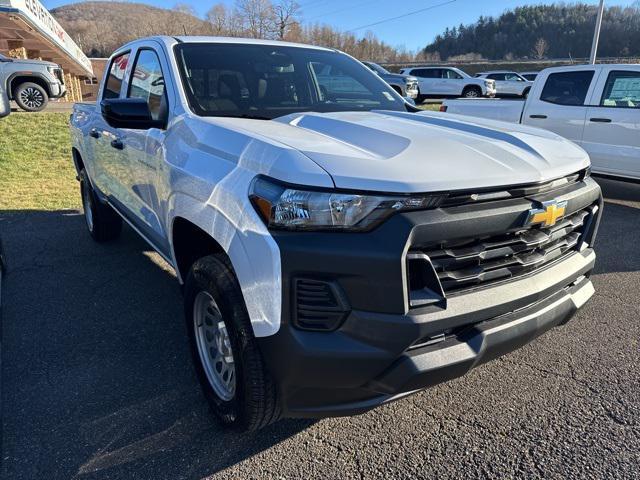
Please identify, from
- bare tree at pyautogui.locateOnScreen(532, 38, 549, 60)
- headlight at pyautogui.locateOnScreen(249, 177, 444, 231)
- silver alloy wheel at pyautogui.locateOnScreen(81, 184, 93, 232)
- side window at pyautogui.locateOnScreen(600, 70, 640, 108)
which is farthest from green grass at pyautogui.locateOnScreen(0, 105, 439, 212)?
bare tree at pyautogui.locateOnScreen(532, 38, 549, 60)

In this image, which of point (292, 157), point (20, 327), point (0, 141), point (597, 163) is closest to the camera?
point (292, 157)

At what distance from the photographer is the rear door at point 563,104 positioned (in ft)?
24.3

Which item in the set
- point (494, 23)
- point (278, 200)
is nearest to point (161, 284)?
point (278, 200)

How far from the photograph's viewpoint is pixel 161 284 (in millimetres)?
4332

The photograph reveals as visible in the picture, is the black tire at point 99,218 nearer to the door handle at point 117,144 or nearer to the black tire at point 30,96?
the door handle at point 117,144

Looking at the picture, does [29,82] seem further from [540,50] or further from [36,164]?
[540,50]

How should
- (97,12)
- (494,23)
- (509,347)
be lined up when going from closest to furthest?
(509,347), (97,12), (494,23)

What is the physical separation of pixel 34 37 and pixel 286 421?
22677 millimetres

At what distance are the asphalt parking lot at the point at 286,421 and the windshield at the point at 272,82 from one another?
1.62 m

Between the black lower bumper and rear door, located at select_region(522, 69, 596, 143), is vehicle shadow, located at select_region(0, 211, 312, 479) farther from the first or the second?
rear door, located at select_region(522, 69, 596, 143)

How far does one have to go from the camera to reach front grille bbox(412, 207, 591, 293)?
1933mm

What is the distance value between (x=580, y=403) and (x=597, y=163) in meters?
5.58

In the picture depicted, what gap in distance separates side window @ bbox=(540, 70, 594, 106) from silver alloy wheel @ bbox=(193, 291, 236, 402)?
277 inches

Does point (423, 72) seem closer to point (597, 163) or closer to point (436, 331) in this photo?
point (597, 163)
